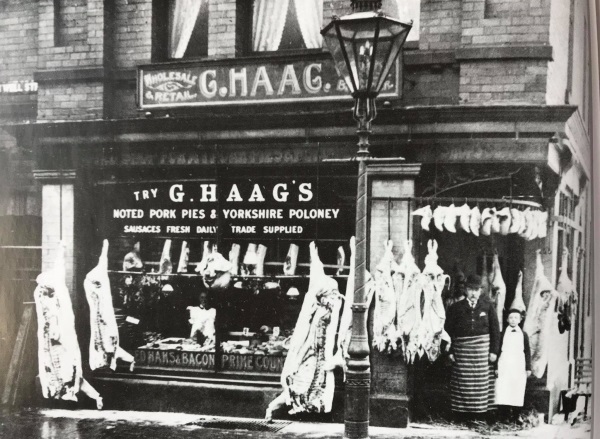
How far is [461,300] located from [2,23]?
3.93 metres

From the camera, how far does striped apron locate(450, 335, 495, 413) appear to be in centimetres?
471

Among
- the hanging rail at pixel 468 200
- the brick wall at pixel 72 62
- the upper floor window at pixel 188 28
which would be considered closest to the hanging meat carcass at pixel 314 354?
the hanging rail at pixel 468 200

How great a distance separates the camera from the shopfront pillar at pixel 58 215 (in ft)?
17.8

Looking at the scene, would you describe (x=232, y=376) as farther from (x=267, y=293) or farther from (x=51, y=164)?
(x=51, y=164)

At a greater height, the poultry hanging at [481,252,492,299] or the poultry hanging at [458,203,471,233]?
A: the poultry hanging at [458,203,471,233]

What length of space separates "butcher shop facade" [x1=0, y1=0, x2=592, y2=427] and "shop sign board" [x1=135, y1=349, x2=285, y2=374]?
0.5 inches

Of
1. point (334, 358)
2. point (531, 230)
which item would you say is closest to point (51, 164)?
point (334, 358)

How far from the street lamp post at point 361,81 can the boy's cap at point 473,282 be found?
0.85 meters

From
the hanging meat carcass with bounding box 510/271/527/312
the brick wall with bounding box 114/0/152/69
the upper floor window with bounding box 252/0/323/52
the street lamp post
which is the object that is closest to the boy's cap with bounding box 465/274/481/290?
the hanging meat carcass with bounding box 510/271/527/312

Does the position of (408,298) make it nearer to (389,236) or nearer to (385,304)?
(385,304)

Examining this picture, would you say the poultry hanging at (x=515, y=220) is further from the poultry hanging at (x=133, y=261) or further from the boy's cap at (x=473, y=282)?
the poultry hanging at (x=133, y=261)

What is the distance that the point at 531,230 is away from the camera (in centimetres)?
462

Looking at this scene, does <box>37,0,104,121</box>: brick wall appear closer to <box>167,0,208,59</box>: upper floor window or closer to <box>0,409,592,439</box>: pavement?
<box>167,0,208,59</box>: upper floor window

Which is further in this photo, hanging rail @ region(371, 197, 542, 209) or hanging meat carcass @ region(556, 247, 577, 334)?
hanging rail @ region(371, 197, 542, 209)
